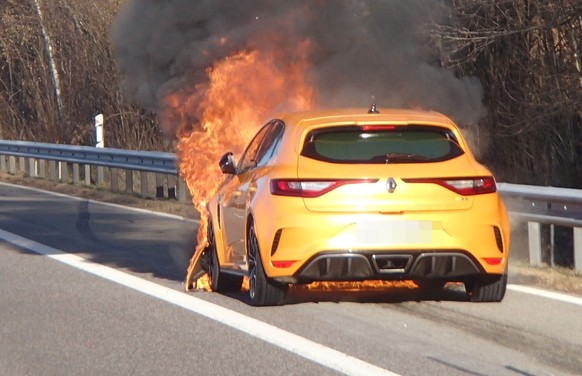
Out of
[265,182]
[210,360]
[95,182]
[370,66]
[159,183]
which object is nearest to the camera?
[210,360]

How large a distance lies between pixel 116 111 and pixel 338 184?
81.9 feet

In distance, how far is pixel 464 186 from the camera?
362 inches

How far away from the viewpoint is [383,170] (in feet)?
29.9

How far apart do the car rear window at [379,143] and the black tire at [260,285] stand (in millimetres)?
787

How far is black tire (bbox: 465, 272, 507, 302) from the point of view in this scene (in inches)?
379

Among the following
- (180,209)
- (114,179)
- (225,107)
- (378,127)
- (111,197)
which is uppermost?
(225,107)

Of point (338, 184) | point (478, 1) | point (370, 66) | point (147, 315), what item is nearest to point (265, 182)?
point (338, 184)

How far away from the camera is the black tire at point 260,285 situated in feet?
30.8

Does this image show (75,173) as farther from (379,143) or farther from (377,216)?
(377,216)


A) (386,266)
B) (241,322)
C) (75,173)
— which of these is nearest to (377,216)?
(386,266)

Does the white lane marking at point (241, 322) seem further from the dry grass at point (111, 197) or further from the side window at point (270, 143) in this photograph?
the dry grass at point (111, 197)

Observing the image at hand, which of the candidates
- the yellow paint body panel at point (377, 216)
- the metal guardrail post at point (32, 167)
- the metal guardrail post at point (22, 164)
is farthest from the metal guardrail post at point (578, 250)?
the metal guardrail post at point (22, 164)

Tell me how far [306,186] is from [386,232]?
0.64 m

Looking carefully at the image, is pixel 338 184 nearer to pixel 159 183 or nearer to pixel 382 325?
pixel 382 325
